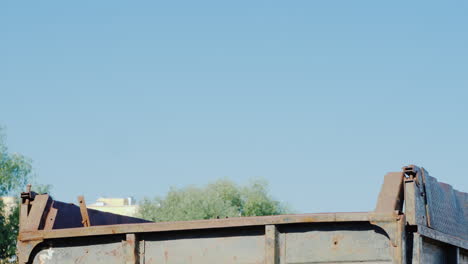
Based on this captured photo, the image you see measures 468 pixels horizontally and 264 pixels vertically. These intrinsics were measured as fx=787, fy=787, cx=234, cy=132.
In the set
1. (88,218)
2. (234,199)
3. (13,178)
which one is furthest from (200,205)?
(88,218)

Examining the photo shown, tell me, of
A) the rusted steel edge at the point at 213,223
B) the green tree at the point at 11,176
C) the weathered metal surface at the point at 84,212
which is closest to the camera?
the rusted steel edge at the point at 213,223

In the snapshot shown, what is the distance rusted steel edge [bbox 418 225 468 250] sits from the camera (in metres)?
5.25

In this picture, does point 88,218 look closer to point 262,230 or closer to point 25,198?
point 25,198

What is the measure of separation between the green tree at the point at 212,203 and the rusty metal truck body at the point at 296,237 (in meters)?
25.6

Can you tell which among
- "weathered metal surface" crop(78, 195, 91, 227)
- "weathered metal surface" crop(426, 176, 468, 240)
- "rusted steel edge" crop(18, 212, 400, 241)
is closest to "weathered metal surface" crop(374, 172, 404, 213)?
"rusted steel edge" crop(18, 212, 400, 241)

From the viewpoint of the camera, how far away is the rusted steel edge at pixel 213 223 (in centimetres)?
511

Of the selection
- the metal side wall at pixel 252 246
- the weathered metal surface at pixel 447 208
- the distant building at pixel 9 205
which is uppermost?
A: the weathered metal surface at pixel 447 208

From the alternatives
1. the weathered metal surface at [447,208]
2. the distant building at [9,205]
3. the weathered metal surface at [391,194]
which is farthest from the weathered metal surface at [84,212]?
the distant building at [9,205]

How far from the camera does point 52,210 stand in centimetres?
625

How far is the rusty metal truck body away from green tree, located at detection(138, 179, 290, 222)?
1007 inches

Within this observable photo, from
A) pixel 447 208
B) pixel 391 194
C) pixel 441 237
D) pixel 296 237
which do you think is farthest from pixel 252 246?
pixel 447 208

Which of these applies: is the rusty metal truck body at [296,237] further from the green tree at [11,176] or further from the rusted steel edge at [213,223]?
the green tree at [11,176]

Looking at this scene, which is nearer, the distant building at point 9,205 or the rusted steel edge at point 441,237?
the rusted steel edge at point 441,237

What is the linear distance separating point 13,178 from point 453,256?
1271 inches
